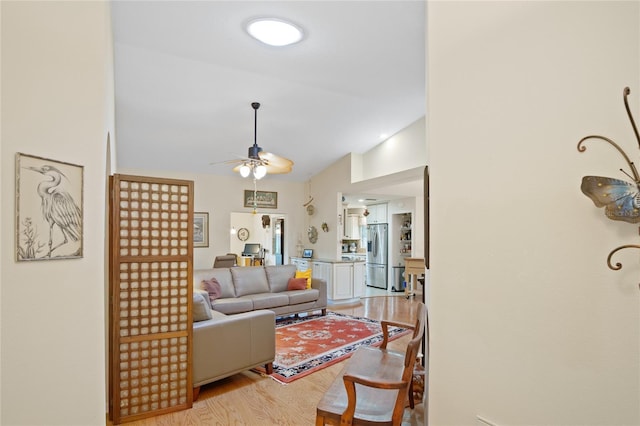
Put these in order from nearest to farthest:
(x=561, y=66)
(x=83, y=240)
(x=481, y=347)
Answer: (x=561, y=66)
(x=481, y=347)
(x=83, y=240)

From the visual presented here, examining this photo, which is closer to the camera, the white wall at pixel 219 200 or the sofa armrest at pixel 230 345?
the sofa armrest at pixel 230 345

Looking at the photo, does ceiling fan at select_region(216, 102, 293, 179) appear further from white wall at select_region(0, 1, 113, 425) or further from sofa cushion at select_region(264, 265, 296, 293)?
white wall at select_region(0, 1, 113, 425)

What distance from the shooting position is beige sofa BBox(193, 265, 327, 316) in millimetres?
5168

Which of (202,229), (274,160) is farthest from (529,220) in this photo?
(202,229)

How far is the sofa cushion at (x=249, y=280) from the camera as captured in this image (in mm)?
5641

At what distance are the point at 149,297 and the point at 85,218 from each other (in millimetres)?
1159

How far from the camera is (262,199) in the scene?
8.02 meters

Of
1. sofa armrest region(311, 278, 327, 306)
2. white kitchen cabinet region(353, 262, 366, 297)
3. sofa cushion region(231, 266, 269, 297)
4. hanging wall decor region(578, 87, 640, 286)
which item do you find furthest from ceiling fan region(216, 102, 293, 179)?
hanging wall decor region(578, 87, 640, 286)

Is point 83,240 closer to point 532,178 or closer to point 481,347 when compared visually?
point 481,347

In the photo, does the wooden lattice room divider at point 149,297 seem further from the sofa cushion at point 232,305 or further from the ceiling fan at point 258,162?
the sofa cushion at point 232,305

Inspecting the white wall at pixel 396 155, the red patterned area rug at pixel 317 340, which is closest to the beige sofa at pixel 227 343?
the red patterned area rug at pixel 317 340

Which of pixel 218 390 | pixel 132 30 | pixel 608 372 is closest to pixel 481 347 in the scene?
pixel 608 372

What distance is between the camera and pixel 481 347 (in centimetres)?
159

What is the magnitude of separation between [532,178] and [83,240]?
216 cm
